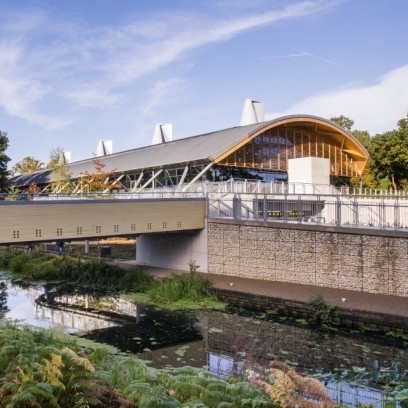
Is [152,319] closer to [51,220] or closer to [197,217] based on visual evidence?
[51,220]

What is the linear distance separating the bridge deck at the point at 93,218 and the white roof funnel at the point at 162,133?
2483 centimetres

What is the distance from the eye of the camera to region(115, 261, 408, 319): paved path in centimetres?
1205

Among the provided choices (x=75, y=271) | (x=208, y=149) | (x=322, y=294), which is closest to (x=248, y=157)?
(x=208, y=149)

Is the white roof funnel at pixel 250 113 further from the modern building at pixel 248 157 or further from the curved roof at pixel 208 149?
the curved roof at pixel 208 149

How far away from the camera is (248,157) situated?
101 ft

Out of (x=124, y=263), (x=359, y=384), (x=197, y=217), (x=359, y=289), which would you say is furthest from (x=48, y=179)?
(x=359, y=384)

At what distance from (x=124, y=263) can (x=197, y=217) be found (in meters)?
5.14

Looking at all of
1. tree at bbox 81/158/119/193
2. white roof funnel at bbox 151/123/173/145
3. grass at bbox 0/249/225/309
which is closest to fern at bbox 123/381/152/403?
grass at bbox 0/249/225/309

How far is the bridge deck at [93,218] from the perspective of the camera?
48.5ft

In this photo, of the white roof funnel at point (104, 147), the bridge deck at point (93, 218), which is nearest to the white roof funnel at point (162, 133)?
the white roof funnel at point (104, 147)

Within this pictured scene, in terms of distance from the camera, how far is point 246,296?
1436 cm

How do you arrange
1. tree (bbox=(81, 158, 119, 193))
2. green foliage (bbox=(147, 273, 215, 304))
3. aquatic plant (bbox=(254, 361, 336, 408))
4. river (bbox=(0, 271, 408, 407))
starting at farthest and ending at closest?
tree (bbox=(81, 158, 119, 193))
green foliage (bbox=(147, 273, 215, 304))
river (bbox=(0, 271, 408, 407))
aquatic plant (bbox=(254, 361, 336, 408))

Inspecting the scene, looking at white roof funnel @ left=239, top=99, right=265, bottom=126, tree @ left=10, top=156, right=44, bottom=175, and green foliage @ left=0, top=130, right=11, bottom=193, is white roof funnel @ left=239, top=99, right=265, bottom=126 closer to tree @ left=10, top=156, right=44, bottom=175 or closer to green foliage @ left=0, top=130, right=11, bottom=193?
green foliage @ left=0, top=130, right=11, bottom=193

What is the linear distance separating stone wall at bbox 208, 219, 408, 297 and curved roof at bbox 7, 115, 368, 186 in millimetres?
10493
